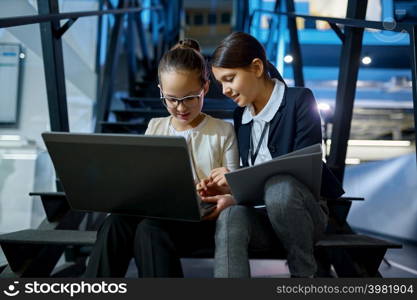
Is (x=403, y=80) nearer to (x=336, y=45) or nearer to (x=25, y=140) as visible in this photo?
(x=336, y=45)

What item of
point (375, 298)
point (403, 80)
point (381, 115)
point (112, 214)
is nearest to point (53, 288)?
point (112, 214)

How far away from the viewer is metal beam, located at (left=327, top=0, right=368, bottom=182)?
1785 mm

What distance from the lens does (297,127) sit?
115 centimetres

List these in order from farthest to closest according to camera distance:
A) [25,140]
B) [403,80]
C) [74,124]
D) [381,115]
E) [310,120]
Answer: [381,115], [403,80], [74,124], [25,140], [310,120]

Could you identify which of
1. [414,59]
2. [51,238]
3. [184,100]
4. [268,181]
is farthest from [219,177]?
[414,59]

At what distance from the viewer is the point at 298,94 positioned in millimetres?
1168

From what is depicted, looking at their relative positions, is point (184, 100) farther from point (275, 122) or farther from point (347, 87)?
point (347, 87)

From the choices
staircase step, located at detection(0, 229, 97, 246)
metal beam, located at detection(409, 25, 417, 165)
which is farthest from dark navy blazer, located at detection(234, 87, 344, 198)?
staircase step, located at detection(0, 229, 97, 246)

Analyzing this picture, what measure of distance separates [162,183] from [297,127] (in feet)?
1.49

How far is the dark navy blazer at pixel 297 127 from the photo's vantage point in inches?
43.7

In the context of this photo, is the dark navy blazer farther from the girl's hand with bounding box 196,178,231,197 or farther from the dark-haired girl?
the girl's hand with bounding box 196,178,231,197

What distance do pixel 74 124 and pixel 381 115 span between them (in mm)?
4758

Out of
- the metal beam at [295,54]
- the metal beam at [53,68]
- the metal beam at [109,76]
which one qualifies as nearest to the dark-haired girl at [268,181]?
the metal beam at [53,68]

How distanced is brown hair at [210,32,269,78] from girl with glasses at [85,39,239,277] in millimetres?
71
